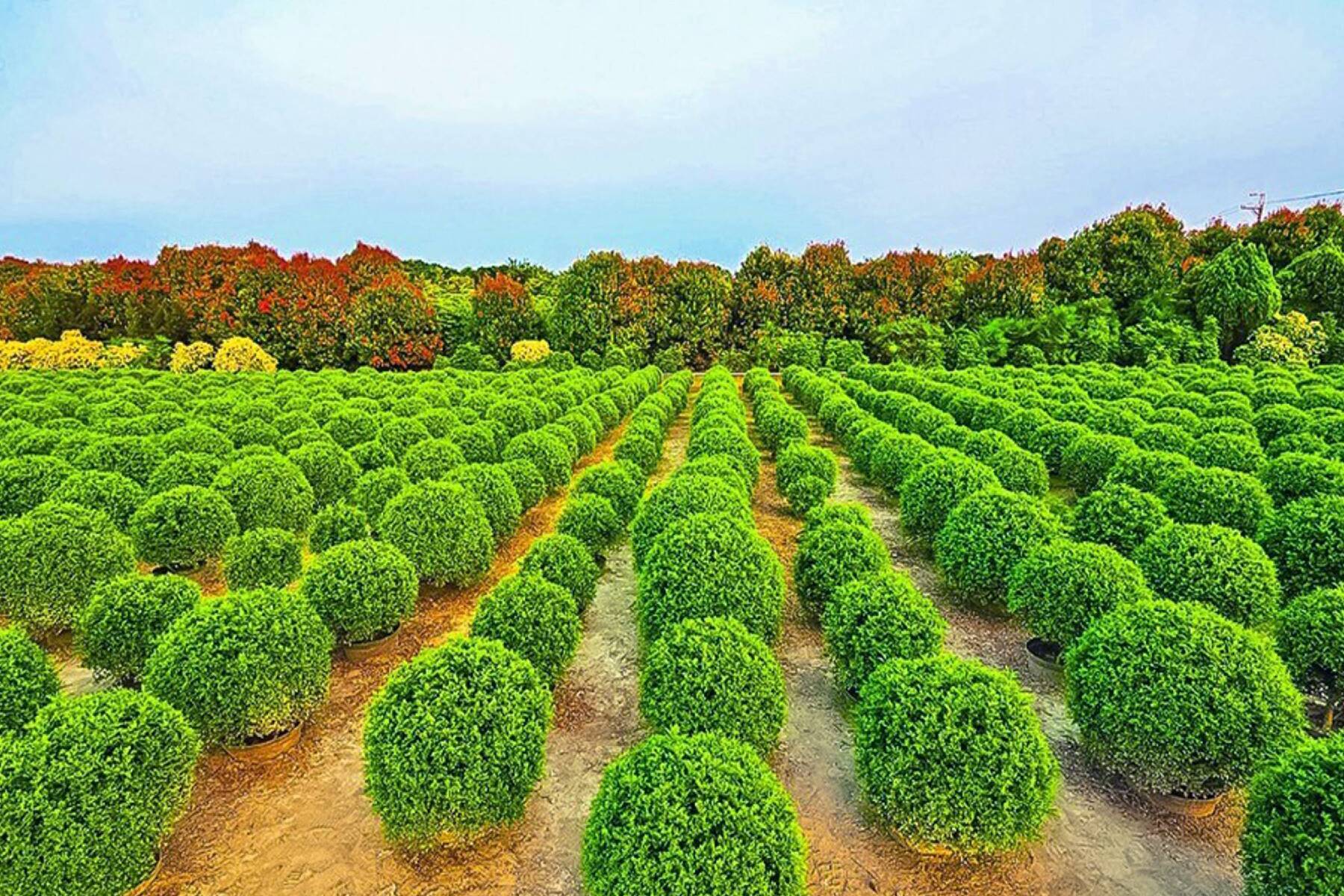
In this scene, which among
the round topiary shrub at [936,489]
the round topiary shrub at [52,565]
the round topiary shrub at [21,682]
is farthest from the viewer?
the round topiary shrub at [936,489]

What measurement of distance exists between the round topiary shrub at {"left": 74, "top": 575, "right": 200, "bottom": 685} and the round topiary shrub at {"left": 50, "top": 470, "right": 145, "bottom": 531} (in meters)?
4.38

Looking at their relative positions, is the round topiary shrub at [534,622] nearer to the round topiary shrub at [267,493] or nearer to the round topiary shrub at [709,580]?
the round topiary shrub at [709,580]

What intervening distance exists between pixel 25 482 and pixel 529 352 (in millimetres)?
30044

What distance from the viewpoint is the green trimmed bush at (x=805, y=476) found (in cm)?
1252

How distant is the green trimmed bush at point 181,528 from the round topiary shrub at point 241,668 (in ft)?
13.5

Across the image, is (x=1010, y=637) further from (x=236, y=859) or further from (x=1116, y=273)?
(x=1116, y=273)

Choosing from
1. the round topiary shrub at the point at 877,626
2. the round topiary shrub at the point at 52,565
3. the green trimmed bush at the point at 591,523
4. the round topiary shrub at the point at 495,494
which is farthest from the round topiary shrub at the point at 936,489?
the round topiary shrub at the point at 52,565

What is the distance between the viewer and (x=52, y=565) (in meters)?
7.98

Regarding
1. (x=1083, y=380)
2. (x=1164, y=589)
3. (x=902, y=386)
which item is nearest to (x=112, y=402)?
(x=1164, y=589)

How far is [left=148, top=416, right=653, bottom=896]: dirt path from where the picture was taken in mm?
4926

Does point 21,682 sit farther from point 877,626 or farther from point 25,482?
point 25,482

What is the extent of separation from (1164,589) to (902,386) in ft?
65.4

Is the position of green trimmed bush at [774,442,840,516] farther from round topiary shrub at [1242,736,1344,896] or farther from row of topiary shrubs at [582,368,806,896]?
round topiary shrub at [1242,736,1344,896]

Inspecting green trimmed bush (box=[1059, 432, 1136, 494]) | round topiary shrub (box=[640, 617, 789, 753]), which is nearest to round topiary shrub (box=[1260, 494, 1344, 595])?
green trimmed bush (box=[1059, 432, 1136, 494])
